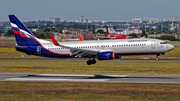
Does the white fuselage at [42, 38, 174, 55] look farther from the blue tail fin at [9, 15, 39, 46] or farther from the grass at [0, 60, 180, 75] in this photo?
the blue tail fin at [9, 15, 39, 46]

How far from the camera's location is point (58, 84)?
1487 inches

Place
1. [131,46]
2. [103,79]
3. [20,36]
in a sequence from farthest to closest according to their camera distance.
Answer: [20,36] < [131,46] < [103,79]

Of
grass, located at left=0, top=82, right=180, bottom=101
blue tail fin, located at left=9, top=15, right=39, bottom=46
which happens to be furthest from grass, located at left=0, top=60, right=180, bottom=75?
grass, located at left=0, top=82, right=180, bottom=101

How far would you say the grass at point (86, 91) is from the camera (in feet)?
94.9

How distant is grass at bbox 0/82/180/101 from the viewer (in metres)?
28.9

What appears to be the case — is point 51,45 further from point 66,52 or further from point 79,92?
point 79,92

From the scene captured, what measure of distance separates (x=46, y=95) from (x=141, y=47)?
21.6 meters

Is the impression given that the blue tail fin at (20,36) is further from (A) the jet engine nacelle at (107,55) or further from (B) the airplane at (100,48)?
(A) the jet engine nacelle at (107,55)

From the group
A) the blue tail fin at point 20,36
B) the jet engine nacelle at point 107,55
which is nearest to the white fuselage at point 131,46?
the jet engine nacelle at point 107,55

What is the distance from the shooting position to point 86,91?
→ 1283 inches

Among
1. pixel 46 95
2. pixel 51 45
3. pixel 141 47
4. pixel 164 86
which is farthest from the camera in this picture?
pixel 51 45

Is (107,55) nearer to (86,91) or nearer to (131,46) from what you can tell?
(131,46)

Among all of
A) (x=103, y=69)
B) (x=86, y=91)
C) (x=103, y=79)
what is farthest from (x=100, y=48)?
(x=86, y=91)

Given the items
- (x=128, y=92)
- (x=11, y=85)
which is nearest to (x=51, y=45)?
(x=11, y=85)
